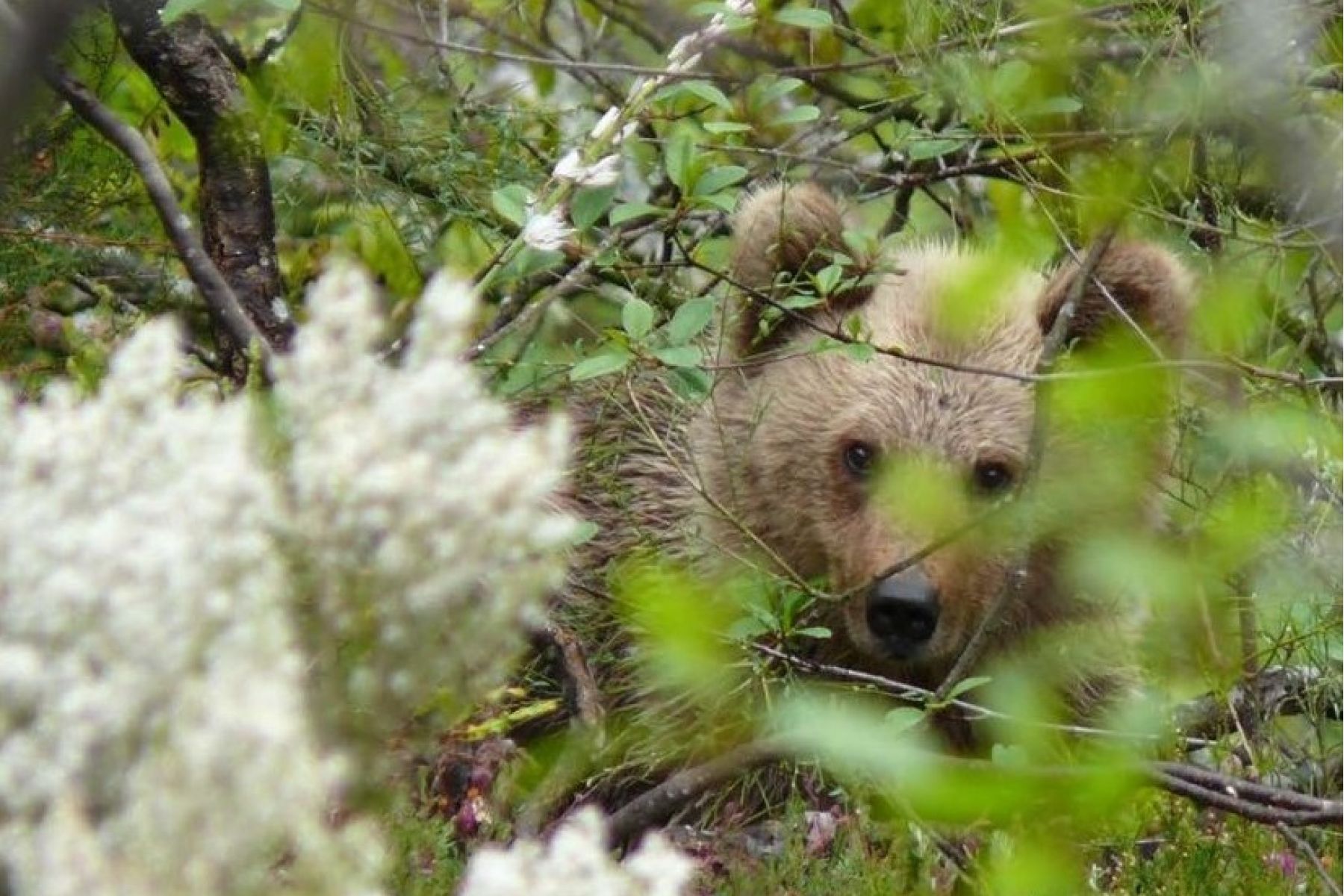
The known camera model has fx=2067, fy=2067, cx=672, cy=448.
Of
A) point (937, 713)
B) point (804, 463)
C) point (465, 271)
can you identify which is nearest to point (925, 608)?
point (937, 713)

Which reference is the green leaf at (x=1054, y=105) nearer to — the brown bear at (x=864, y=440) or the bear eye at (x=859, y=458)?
the brown bear at (x=864, y=440)

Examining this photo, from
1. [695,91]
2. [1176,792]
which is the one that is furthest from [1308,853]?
[695,91]

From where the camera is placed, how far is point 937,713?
15.9ft

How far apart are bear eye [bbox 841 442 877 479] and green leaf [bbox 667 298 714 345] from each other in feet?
3.64

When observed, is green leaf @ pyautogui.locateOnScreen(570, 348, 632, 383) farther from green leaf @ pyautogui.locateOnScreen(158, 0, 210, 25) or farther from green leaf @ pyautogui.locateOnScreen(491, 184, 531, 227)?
green leaf @ pyautogui.locateOnScreen(158, 0, 210, 25)

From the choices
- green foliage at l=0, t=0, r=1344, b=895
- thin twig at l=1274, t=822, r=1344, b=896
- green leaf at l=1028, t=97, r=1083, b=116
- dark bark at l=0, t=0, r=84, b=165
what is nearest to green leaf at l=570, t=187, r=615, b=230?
green foliage at l=0, t=0, r=1344, b=895

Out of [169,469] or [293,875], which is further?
[293,875]

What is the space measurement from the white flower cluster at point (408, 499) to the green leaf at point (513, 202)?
2.16 m

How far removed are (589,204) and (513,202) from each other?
0.54 feet

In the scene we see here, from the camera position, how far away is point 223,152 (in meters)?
4.21

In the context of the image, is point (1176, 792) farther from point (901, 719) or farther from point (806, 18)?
point (806, 18)

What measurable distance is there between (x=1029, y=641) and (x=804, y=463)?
0.73 metres

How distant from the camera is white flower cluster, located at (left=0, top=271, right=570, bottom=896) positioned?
129 centimetres

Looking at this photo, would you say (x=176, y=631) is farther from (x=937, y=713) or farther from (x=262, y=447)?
(x=937, y=713)
